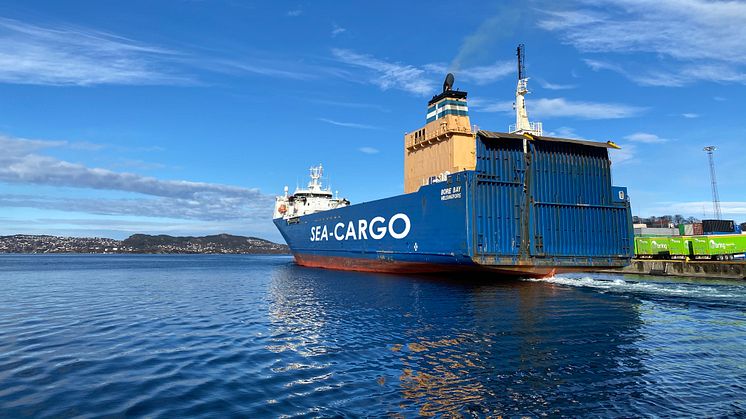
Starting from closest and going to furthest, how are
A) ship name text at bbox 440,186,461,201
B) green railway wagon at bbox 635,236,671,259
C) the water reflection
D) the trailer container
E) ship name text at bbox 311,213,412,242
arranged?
the water reflection, ship name text at bbox 440,186,461,201, ship name text at bbox 311,213,412,242, green railway wagon at bbox 635,236,671,259, the trailer container

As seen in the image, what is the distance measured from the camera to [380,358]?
9.39m

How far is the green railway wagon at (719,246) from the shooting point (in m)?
35.2

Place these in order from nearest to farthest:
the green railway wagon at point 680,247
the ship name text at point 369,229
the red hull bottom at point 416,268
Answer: the red hull bottom at point 416,268 → the ship name text at point 369,229 → the green railway wagon at point 680,247

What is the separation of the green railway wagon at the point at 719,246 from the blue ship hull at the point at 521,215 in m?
15.7

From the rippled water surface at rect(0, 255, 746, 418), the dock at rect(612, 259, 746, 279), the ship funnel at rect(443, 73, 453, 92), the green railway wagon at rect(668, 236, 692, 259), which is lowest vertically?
the rippled water surface at rect(0, 255, 746, 418)

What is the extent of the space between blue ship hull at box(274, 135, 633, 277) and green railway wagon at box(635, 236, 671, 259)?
54.3ft

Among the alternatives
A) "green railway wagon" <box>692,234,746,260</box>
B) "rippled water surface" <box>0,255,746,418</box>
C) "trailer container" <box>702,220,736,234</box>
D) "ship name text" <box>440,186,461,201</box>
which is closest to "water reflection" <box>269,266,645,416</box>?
"rippled water surface" <box>0,255,746,418</box>

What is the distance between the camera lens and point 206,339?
37.6 ft

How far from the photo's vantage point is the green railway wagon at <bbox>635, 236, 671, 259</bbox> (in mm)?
39625

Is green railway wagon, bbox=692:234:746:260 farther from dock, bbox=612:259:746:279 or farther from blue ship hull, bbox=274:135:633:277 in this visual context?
blue ship hull, bbox=274:135:633:277

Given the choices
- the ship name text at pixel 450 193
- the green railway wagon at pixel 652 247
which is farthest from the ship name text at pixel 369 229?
the green railway wagon at pixel 652 247

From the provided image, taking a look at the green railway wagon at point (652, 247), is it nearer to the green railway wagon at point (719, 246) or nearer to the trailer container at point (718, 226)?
the green railway wagon at point (719, 246)

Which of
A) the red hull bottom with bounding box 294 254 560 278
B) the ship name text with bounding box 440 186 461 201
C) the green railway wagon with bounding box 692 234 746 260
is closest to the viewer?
the ship name text with bounding box 440 186 461 201

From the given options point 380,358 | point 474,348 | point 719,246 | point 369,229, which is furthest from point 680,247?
point 380,358
